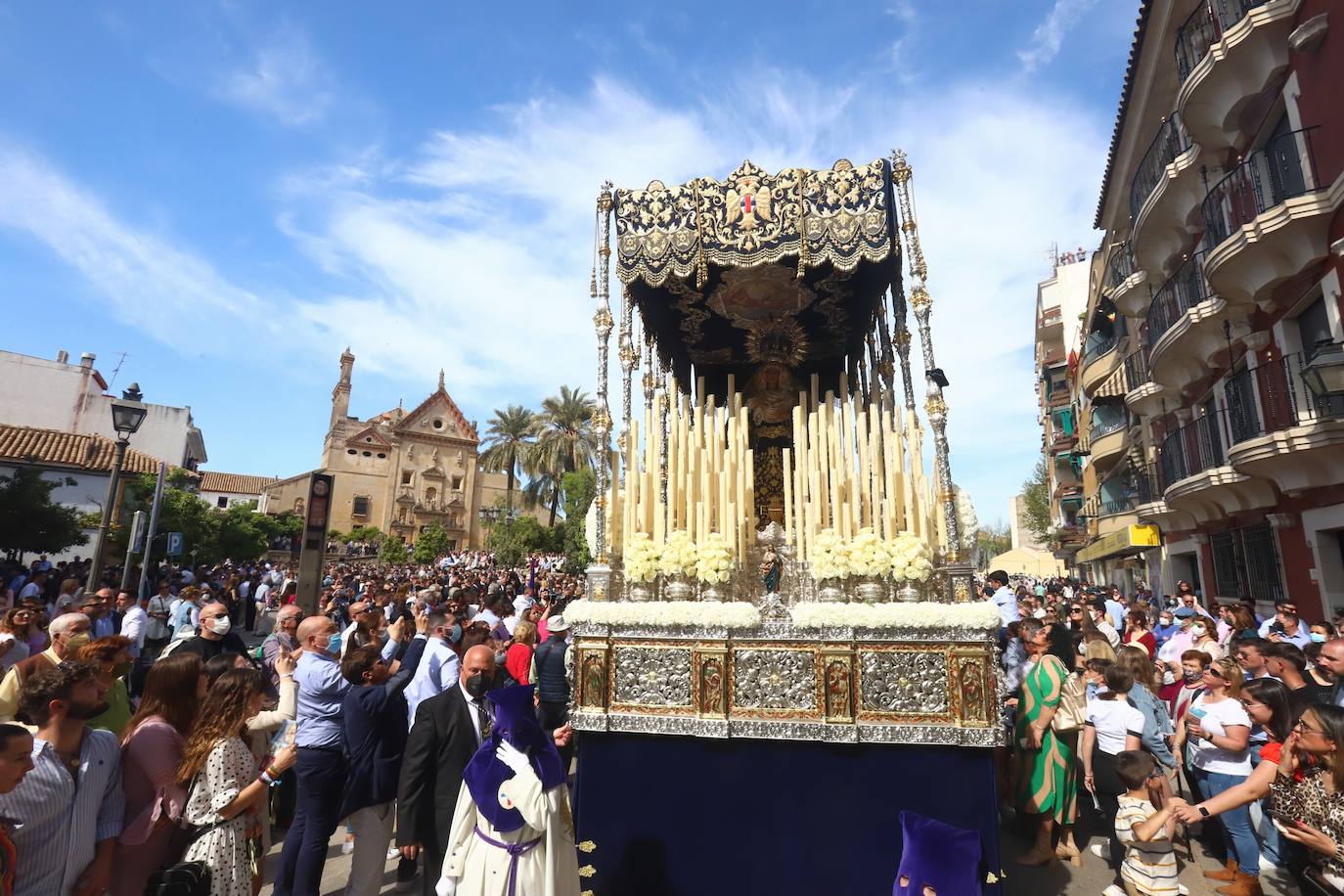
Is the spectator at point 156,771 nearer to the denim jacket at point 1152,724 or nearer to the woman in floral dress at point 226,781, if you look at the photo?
the woman in floral dress at point 226,781

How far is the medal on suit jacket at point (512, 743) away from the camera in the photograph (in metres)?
3.67

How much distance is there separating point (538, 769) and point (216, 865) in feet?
5.09

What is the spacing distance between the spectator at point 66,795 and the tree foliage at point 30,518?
19.6 metres

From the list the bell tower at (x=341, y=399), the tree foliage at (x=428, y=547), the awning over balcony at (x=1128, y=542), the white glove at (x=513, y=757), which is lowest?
the white glove at (x=513, y=757)

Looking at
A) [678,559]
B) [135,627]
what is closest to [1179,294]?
[678,559]

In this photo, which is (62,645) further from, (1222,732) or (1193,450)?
(1193,450)

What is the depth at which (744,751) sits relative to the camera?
199 inches

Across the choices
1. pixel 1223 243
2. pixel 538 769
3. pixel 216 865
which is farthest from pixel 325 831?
pixel 1223 243

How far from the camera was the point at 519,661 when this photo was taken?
24.3 feet

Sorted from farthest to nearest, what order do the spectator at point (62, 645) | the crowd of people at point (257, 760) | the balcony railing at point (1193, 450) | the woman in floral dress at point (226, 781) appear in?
the balcony railing at point (1193, 450) < the spectator at point (62, 645) < the woman in floral dress at point (226, 781) < the crowd of people at point (257, 760)

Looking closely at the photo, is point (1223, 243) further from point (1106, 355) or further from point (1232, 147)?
point (1106, 355)

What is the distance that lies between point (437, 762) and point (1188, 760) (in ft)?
19.7

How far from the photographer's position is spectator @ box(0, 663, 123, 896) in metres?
2.82

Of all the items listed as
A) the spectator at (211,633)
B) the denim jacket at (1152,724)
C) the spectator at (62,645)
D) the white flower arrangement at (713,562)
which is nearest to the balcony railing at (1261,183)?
the denim jacket at (1152,724)
